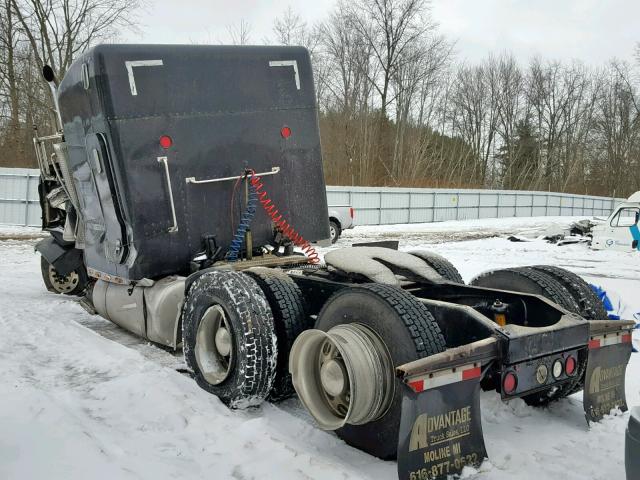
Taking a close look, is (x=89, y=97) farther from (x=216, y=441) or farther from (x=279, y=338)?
(x=216, y=441)

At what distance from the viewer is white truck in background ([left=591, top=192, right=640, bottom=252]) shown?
15633 mm

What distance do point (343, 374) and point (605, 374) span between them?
5.40 ft

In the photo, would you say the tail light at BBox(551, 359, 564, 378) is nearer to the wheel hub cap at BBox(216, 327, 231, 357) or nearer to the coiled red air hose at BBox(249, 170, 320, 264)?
the wheel hub cap at BBox(216, 327, 231, 357)

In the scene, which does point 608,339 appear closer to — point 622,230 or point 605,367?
point 605,367

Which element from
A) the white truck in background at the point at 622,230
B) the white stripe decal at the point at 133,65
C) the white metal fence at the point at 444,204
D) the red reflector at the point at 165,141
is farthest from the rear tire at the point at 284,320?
the white metal fence at the point at 444,204

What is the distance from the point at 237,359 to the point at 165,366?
50.3 inches

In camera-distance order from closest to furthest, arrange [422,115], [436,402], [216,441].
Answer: [436,402] → [216,441] → [422,115]

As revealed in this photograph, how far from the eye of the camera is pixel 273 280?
441cm

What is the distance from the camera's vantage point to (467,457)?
3129mm

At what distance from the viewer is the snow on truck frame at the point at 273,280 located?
3.20 m

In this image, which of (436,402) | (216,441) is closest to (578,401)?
(436,402)

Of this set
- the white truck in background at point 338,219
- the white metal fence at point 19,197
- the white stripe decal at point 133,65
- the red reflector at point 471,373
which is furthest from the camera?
the white metal fence at point 19,197

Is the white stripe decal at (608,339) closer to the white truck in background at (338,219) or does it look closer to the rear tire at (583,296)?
the rear tire at (583,296)

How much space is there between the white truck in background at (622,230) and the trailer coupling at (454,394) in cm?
1362
